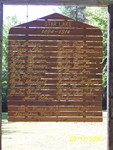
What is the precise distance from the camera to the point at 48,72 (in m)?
6.62

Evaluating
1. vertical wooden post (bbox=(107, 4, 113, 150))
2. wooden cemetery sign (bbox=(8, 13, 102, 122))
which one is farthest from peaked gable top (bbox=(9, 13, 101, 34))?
vertical wooden post (bbox=(107, 4, 113, 150))

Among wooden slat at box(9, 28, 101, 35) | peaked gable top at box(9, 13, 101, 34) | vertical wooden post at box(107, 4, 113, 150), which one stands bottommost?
→ vertical wooden post at box(107, 4, 113, 150)

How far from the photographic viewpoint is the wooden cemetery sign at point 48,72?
21.7ft

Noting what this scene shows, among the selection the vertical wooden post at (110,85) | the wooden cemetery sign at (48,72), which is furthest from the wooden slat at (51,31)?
the vertical wooden post at (110,85)

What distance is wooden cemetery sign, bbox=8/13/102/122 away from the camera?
21.7 feet

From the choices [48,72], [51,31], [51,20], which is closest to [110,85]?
[48,72]

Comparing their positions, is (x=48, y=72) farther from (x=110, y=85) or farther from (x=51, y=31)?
(x=110, y=85)

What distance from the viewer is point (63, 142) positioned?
41.0 ft

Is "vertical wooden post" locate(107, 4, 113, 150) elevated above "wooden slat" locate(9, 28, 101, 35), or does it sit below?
below

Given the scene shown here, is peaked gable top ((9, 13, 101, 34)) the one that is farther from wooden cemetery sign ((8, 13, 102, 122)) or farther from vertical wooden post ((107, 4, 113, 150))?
vertical wooden post ((107, 4, 113, 150))

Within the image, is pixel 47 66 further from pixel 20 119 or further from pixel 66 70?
pixel 20 119

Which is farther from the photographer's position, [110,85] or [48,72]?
[48,72]

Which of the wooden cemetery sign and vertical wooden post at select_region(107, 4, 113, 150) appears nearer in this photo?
vertical wooden post at select_region(107, 4, 113, 150)

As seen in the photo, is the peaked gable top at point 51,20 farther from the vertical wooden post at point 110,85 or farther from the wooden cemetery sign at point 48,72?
the vertical wooden post at point 110,85
